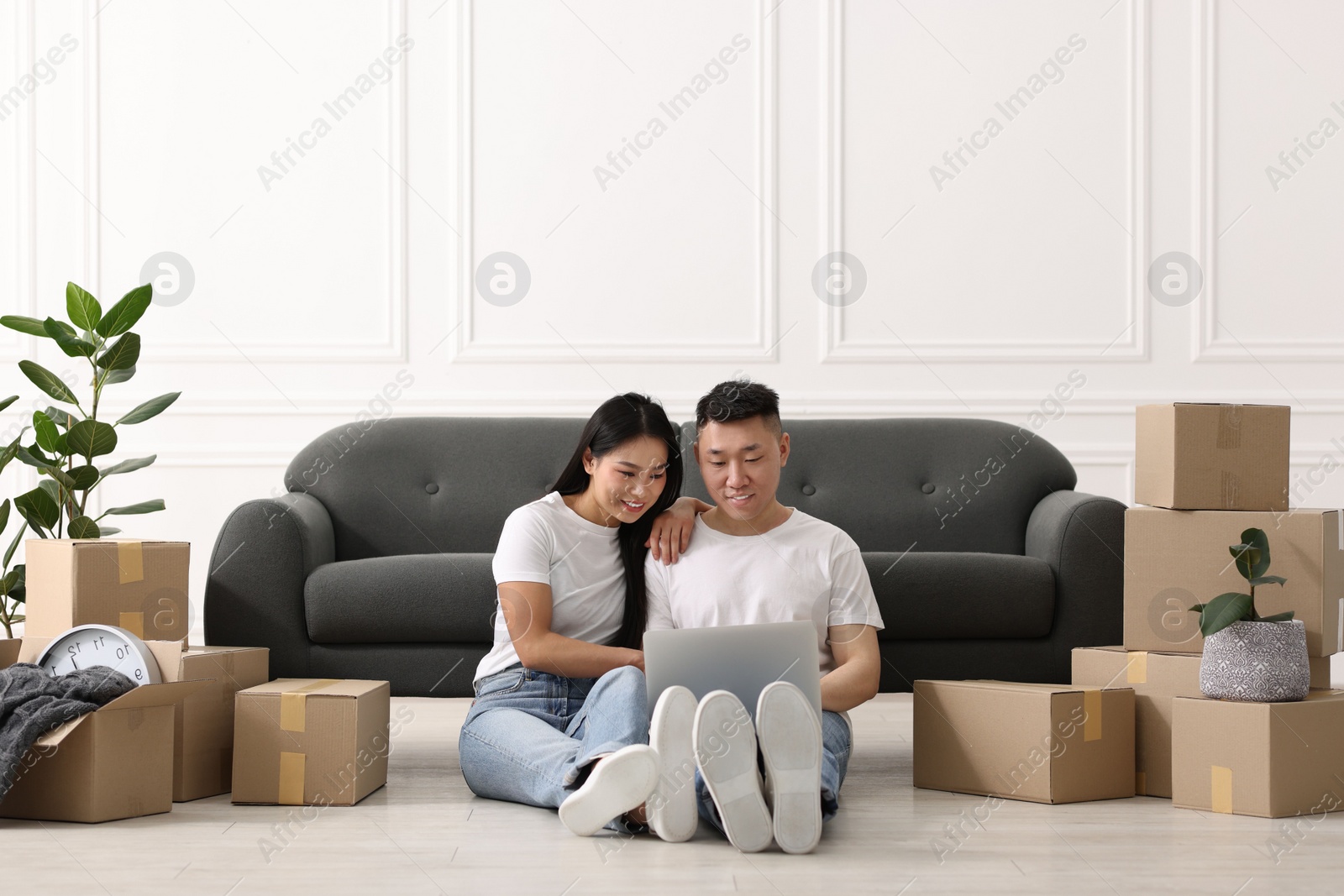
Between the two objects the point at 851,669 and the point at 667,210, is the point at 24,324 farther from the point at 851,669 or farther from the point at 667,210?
the point at 667,210

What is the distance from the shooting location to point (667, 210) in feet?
12.9

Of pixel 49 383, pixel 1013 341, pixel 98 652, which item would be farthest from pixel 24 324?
pixel 1013 341

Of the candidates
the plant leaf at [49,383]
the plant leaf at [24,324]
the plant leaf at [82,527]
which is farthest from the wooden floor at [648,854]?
the plant leaf at [24,324]

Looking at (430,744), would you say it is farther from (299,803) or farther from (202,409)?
(202,409)

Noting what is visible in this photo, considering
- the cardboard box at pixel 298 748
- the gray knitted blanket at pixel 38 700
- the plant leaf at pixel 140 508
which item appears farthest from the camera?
the plant leaf at pixel 140 508

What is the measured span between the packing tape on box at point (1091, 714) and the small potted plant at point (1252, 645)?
169 millimetres

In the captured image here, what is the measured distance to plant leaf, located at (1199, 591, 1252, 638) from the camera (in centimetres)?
183

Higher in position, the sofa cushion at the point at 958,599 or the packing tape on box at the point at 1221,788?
the sofa cushion at the point at 958,599

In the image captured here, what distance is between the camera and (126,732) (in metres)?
1.79

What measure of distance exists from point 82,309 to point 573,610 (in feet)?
4.17

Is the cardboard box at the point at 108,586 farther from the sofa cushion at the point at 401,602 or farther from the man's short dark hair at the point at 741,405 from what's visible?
the man's short dark hair at the point at 741,405

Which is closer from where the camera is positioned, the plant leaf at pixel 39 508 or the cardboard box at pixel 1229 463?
the cardboard box at pixel 1229 463

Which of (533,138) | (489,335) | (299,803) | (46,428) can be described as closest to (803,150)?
(533,138)

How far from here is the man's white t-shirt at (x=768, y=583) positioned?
1981 mm
